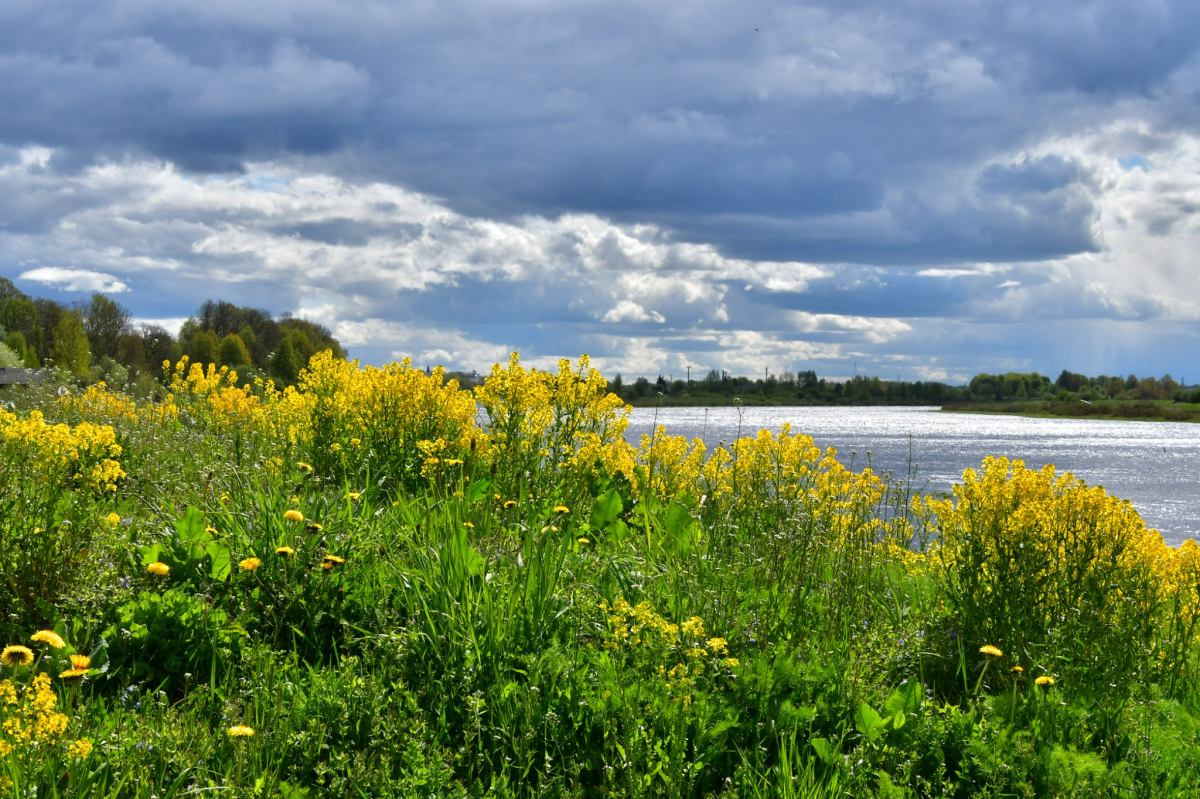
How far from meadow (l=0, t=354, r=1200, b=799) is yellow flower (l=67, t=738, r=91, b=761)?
5 cm

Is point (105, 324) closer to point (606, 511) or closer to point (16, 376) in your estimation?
point (16, 376)

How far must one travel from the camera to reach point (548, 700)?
10.5 ft

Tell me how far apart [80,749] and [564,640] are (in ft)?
6.24

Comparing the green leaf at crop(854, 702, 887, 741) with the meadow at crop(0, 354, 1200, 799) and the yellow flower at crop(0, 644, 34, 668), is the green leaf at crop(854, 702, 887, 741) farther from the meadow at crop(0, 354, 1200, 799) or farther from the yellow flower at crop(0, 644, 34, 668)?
the yellow flower at crop(0, 644, 34, 668)

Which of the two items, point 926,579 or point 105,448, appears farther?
point 926,579

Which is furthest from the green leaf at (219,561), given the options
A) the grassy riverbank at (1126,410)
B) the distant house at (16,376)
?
the grassy riverbank at (1126,410)

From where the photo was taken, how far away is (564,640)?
3.65m

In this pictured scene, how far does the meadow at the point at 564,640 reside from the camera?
2.92m

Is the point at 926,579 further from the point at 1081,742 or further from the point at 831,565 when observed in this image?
the point at 1081,742

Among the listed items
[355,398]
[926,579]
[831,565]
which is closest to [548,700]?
[831,565]

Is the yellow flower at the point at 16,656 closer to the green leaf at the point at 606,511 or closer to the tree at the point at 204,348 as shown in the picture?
the green leaf at the point at 606,511

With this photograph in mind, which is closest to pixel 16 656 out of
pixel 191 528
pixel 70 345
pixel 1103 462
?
pixel 191 528

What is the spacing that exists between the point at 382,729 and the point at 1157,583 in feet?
14.6

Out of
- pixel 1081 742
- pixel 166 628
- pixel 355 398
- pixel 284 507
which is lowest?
pixel 1081 742
